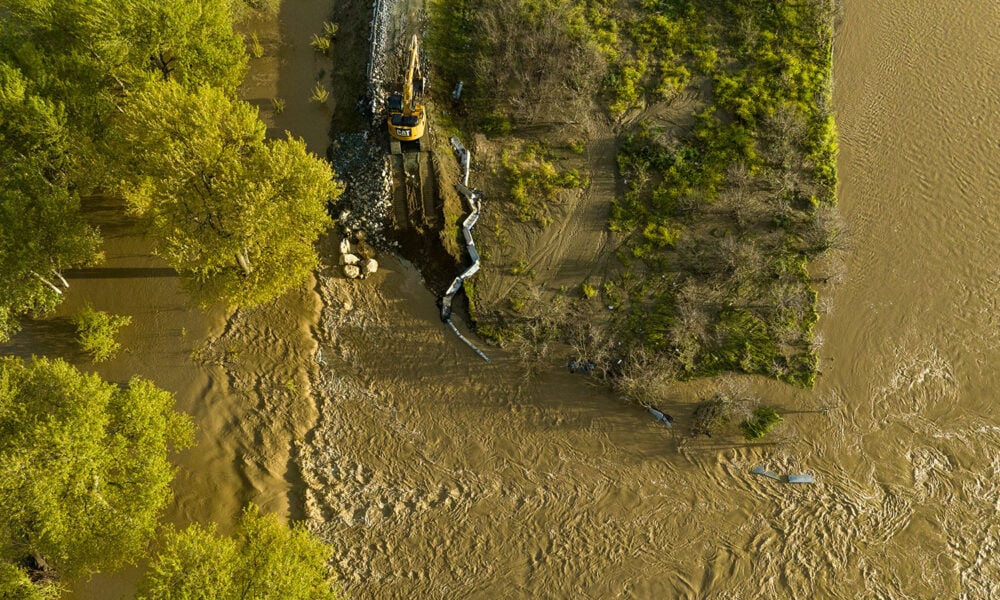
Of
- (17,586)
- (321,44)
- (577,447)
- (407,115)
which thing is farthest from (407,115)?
(17,586)

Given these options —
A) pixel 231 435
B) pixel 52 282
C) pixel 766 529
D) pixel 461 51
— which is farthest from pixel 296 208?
pixel 766 529

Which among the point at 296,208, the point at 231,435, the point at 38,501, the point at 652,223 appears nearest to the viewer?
the point at 38,501

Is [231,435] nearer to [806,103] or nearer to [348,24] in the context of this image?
[348,24]

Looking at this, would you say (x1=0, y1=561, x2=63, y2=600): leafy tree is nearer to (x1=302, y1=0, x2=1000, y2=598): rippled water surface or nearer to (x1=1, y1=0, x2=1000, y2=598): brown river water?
(x1=1, y1=0, x2=1000, y2=598): brown river water

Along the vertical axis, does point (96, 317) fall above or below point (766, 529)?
above

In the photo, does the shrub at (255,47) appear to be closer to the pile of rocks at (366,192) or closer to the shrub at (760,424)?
the pile of rocks at (366,192)

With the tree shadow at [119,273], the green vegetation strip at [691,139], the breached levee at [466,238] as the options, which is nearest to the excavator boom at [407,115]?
the breached levee at [466,238]

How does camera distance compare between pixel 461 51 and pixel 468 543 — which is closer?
pixel 468 543
